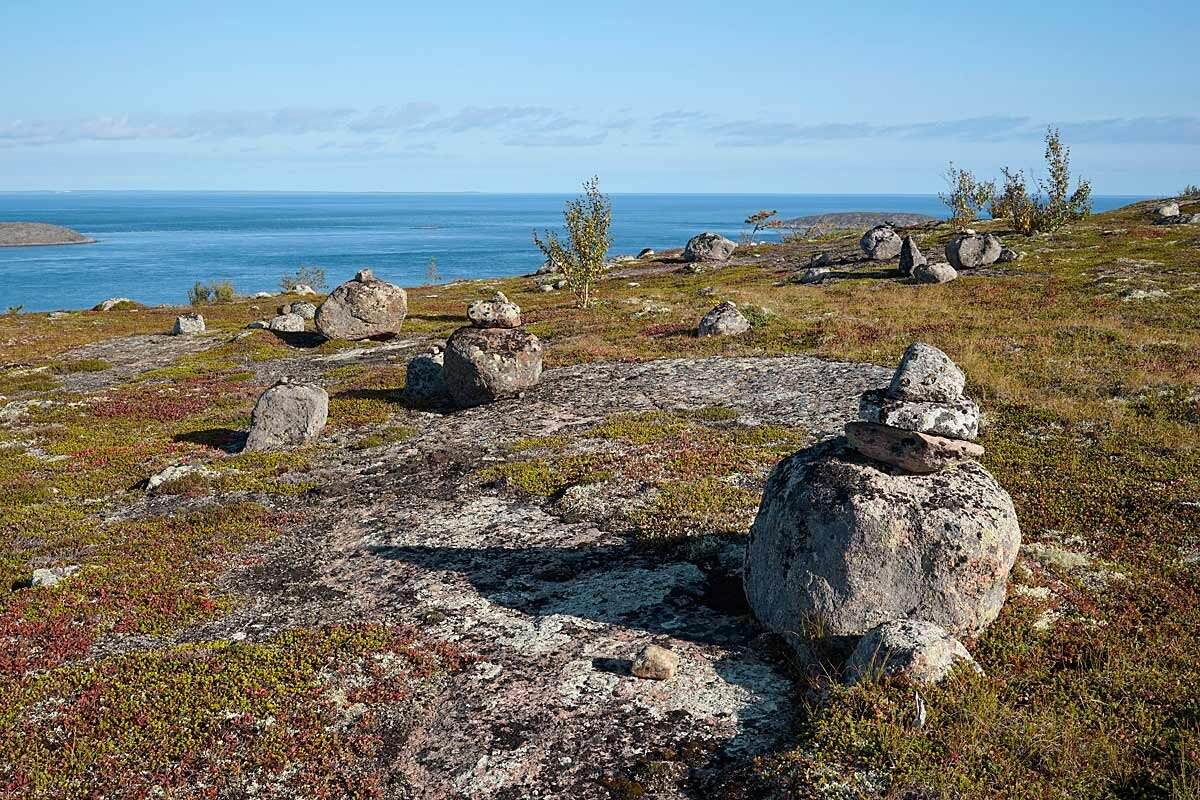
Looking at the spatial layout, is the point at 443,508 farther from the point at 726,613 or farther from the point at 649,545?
the point at 726,613

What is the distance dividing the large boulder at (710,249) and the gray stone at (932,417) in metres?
85.3

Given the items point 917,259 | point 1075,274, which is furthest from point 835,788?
point 917,259

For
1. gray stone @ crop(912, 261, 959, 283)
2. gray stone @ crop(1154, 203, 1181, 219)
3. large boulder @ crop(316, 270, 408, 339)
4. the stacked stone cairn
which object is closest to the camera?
the stacked stone cairn

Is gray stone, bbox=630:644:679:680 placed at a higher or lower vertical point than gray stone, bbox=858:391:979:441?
lower

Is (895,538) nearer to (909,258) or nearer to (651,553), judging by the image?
(651,553)

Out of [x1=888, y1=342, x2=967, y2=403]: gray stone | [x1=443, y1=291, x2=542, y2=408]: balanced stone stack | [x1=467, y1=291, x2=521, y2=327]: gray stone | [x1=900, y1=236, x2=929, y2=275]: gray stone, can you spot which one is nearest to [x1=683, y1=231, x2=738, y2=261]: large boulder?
[x1=900, y1=236, x2=929, y2=275]: gray stone

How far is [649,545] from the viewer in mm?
16094

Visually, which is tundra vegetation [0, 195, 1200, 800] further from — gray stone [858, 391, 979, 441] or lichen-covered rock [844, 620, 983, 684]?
gray stone [858, 391, 979, 441]

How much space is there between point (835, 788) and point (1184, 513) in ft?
40.9

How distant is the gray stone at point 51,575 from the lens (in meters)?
16.1

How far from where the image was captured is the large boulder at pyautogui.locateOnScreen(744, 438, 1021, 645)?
1129 centimetres

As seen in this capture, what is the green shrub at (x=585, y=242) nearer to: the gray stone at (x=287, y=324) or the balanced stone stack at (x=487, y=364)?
the gray stone at (x=287, y=324)

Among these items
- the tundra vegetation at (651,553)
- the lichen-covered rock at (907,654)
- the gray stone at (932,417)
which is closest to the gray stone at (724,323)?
the tundra vegetation at (651,553)

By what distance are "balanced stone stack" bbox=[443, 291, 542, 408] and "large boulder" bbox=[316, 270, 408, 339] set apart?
23460 mm
